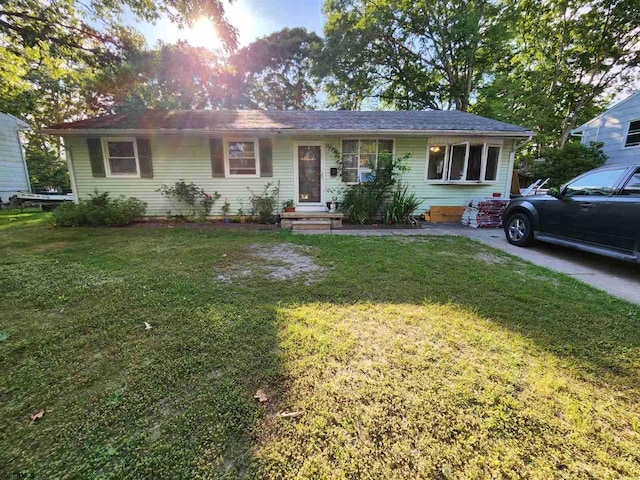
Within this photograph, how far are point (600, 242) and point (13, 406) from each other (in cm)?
666

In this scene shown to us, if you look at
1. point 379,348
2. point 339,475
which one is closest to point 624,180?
point 379,348

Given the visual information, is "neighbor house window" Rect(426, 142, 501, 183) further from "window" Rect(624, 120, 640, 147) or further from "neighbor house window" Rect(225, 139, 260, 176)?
"window" Rect(624, 120, 640, 147)

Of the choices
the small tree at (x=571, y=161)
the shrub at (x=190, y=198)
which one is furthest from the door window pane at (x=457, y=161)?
the shrub at (x=190, y=198)

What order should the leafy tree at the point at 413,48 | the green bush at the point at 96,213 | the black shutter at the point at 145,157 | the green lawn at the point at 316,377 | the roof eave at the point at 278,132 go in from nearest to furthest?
1. the green lawn at the point at 316,377
2. the green bush at the point at 96,213
3. the roof eave at the point at 278,132
4. the black shutter at the point at 145,157
5. the leafy tree at the point at 413,48

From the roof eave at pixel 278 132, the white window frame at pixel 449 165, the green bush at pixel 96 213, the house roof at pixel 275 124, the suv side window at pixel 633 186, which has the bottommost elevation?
the green bush at pixel 96 213

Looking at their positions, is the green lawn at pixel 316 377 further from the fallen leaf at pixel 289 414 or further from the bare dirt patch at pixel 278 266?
the bare dirt patch at pixel 278 266

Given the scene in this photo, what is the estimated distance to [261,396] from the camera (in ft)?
5.76

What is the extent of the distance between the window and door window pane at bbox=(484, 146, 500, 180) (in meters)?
8.70

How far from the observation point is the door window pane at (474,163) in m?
8.74

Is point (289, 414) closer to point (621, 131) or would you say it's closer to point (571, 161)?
point (571, 161)

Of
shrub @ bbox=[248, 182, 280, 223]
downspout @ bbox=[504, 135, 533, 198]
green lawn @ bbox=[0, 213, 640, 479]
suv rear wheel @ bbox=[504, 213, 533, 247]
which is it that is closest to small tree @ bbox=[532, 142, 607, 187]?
downspout @ bbox=[504, 135, 533, 198]

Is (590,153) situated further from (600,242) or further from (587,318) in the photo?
(587,318)

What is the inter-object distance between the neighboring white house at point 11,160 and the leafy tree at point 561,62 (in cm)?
2328

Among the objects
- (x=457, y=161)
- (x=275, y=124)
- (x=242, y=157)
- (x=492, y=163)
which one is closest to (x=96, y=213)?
(x=242, y=157)
